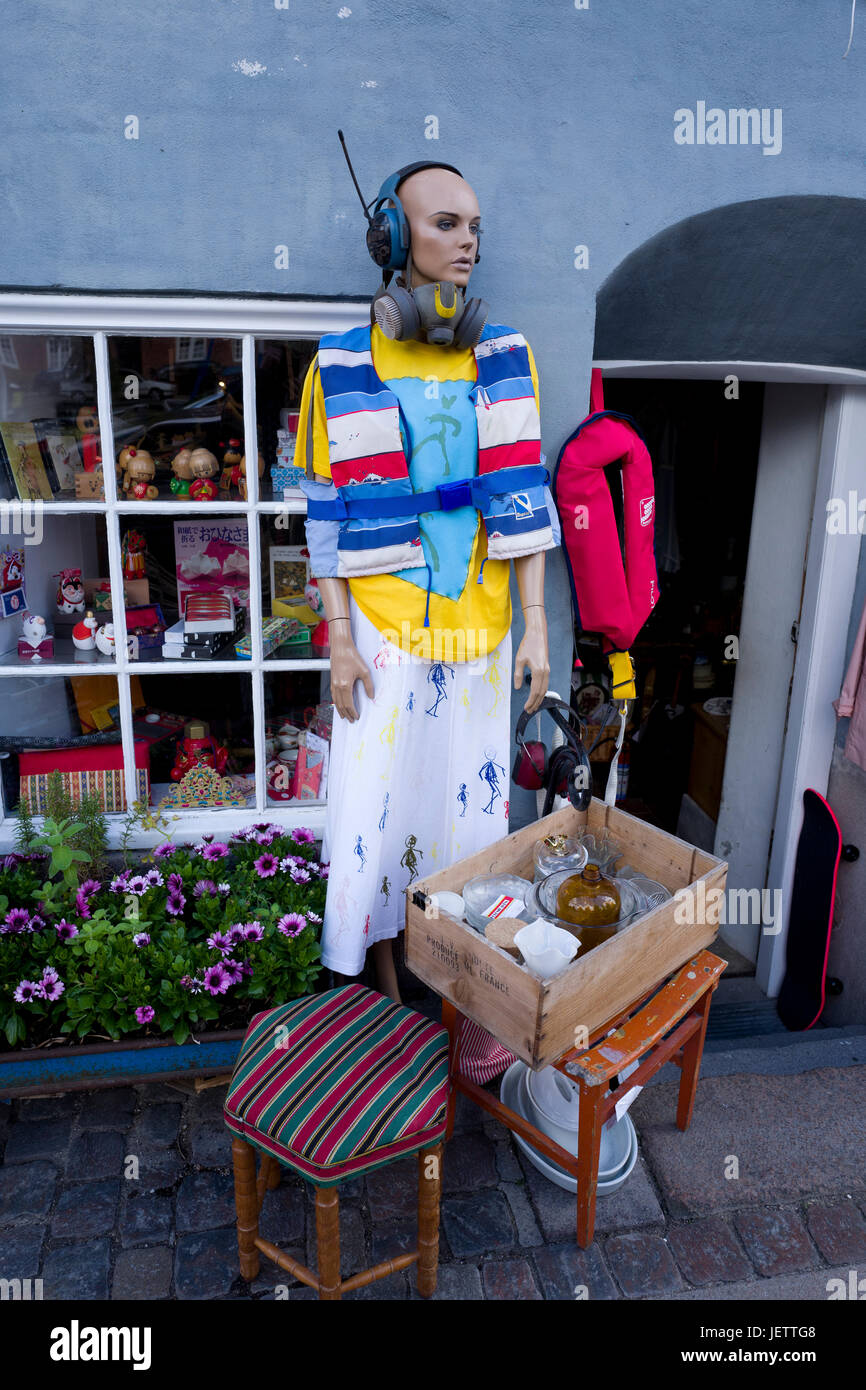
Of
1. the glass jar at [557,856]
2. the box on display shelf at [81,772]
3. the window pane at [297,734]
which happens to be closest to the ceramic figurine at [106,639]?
the box on display shelf at [81,772]

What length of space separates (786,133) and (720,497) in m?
2.45

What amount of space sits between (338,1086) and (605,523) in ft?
6.30

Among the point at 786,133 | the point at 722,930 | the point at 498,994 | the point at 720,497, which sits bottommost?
the point at 722,930

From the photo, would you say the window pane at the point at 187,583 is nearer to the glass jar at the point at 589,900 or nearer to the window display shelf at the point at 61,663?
the window display shelf at the point at 61,663

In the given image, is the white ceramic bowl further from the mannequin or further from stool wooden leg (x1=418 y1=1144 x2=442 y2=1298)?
the mannequin

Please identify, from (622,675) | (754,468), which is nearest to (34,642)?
(622,675)

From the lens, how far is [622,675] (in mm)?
3340

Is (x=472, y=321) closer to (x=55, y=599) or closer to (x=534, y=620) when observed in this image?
(x=534, y=620)

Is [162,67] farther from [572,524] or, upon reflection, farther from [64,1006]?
[64,1006]

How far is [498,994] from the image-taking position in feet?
6.99

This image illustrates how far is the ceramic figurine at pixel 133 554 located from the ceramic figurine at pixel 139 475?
0.15 m

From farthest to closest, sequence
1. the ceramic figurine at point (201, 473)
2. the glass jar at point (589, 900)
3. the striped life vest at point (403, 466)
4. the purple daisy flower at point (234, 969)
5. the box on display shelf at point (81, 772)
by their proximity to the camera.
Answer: the box on display shelf at point (81, 772) → the ceramic figurine at point (201, 473) → the purple daisy flower at point (234, 969) → the striped life vest at point (403, 466) → the glass jar at point (589, 900)

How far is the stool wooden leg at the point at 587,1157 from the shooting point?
221cm
